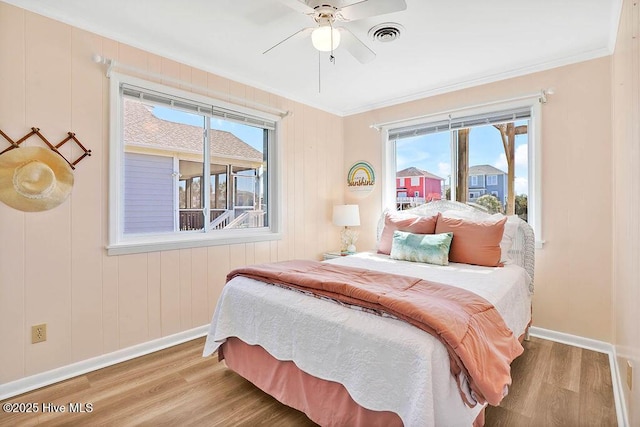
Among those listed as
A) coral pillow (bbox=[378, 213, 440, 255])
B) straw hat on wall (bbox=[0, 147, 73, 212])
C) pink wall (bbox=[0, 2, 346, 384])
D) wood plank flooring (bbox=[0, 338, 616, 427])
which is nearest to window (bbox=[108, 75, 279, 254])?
pink wall (bbox=[0, 2, 346, 384])

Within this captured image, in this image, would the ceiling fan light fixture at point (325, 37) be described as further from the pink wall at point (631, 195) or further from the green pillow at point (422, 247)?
the green pillow at point (422, 247)

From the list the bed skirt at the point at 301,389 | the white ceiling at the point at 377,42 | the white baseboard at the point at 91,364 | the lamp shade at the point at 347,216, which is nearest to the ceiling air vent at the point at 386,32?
the white ceiling at the point at 377,42

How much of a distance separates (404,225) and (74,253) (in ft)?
9.08

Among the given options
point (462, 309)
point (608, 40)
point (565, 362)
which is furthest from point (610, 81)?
point (462, 309)

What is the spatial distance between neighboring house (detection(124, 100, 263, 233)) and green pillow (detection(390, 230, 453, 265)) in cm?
166

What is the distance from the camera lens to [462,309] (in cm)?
153

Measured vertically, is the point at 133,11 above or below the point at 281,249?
above

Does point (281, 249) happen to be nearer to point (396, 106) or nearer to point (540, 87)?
point (396, 106)

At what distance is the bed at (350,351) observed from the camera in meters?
1.29

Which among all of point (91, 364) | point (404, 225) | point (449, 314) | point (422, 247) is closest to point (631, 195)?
point (449, 314)

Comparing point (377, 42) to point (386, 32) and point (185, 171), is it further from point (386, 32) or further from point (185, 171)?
point (185, 171)

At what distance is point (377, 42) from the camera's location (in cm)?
252

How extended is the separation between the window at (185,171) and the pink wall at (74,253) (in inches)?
5.2

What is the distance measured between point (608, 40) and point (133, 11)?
139 inches
